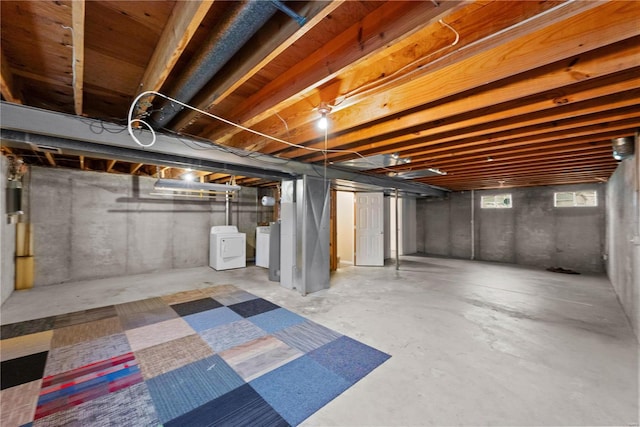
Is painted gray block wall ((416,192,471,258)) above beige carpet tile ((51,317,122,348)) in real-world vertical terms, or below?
above

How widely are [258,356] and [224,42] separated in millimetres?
2392

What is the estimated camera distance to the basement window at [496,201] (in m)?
6.99

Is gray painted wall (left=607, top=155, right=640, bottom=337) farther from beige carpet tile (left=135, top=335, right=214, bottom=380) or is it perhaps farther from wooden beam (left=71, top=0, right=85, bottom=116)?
wooden beam (left=71, top=0, right=85, bottom=116)

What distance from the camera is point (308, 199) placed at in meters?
4.18

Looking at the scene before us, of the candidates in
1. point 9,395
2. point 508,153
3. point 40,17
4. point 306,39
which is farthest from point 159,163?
point 508,153

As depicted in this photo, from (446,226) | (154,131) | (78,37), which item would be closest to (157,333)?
(154,131)

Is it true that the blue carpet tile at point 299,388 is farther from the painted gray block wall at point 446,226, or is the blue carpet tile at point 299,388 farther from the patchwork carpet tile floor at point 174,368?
the painted gray block wall at point 446,226

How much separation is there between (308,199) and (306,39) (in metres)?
2.81

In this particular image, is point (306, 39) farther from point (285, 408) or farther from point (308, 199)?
point (308, 199)

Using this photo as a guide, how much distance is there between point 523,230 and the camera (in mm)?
6715

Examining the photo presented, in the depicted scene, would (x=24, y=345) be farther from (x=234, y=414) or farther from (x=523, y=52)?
(x=523, y=52)

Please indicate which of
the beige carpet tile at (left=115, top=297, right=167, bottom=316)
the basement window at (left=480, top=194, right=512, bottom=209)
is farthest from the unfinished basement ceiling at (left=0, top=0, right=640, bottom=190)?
the basement window at (left=480, top=194, right=512, bottom=209)

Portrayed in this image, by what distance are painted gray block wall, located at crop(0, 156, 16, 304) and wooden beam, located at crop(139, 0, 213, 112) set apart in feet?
12.5

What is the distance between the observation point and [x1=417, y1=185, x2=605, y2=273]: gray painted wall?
587cm
